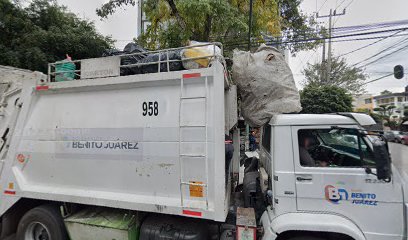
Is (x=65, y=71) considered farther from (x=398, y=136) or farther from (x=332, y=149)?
(x=398, y=136)

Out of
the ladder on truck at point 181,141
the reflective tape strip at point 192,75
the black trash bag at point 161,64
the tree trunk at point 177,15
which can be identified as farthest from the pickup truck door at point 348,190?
the tree trunk at point 177,15

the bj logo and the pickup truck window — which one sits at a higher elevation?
the pickup truck window

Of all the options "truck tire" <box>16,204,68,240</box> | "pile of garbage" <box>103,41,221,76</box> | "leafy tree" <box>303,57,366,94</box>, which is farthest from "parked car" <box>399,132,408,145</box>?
"leafy tree" <box>303,57,366,94</box>

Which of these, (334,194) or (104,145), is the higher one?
(104,145)

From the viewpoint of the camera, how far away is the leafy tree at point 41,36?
9.82 m

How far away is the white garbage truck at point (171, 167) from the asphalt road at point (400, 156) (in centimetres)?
12

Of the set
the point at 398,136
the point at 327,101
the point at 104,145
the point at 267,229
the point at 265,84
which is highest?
the point at 327,101

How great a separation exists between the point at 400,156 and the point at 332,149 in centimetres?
64

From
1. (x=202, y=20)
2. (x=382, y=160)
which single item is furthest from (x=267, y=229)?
(x=202, y=20)

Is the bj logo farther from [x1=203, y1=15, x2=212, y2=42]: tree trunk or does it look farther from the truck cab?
[x1=203, y1=15, x2=212, y2=42]: tree trunk

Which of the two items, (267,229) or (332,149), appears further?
(332,149)

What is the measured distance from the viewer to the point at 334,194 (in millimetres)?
2701

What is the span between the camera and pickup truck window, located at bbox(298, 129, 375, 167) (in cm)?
274

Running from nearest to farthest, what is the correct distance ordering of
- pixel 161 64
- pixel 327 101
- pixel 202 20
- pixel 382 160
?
pixel 382 160
pixel 161 64
pixel 202 20
pixel 327 101
